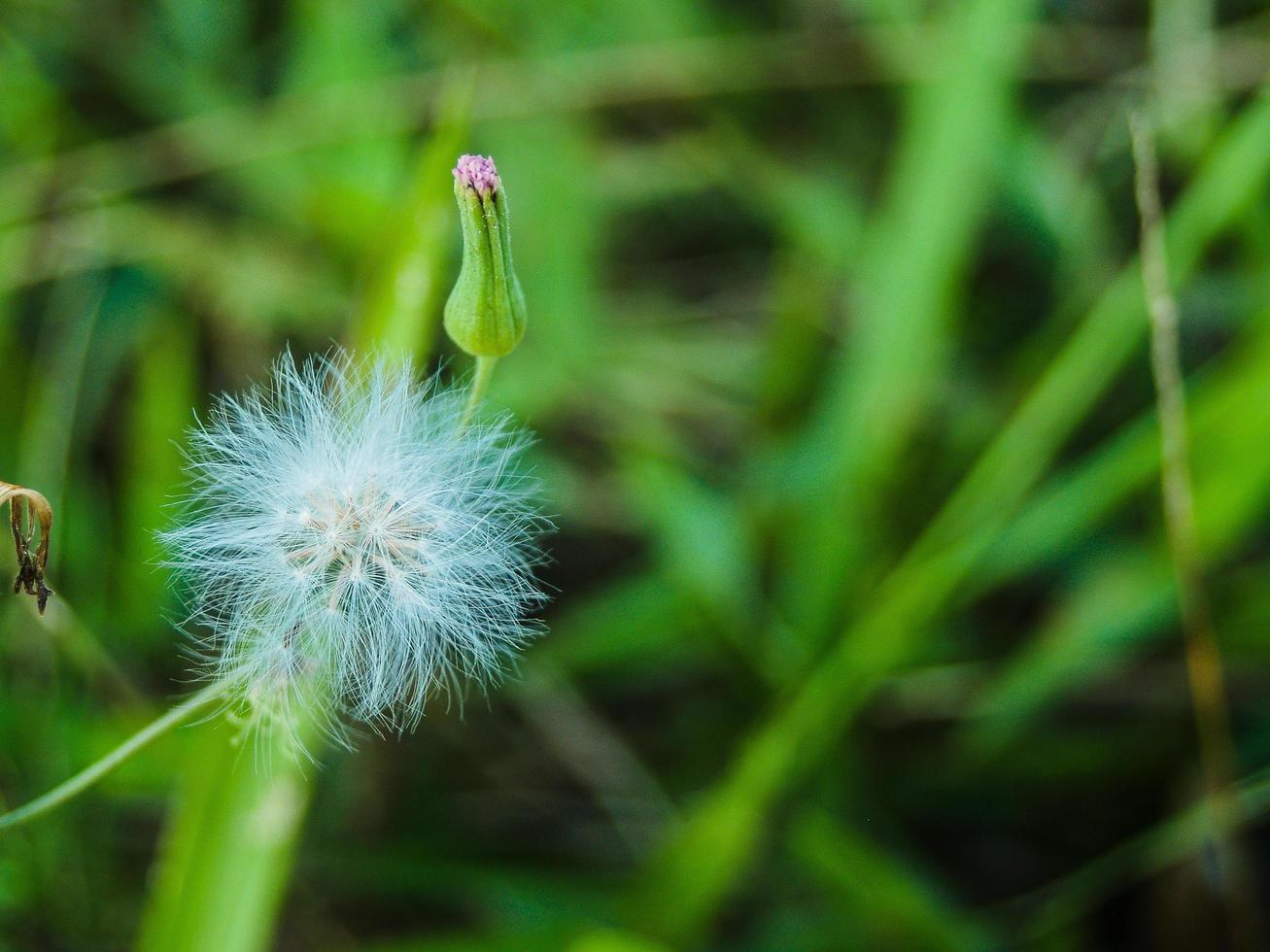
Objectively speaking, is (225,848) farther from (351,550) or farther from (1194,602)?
(1194,602)

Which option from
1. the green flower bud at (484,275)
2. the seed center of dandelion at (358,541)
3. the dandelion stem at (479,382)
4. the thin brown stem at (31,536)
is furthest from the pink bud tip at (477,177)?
the thin brown stem at (31,536)

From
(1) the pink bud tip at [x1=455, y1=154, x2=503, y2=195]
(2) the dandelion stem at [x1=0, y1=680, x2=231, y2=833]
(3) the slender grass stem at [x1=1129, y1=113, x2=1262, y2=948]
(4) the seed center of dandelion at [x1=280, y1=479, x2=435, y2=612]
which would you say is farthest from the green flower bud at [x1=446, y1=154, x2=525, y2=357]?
(3) the slender grass stem at [x1=1129, y1=113, x2=1262, y2=948]

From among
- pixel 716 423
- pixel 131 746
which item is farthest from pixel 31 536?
pixel 716 423

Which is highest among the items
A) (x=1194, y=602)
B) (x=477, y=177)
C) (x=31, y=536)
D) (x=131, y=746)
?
(x=1194, y=602)

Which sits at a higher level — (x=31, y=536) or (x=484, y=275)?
(x=484, y=275)

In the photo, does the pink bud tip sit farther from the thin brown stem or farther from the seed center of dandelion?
the thin brown stem

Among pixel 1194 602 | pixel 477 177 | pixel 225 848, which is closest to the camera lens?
pixel 477 177

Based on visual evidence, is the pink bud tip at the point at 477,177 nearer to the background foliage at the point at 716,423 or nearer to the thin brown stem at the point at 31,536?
the thin brown stem at the point at 31,536
